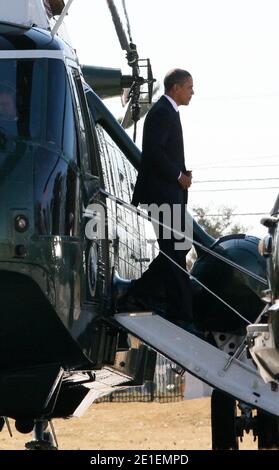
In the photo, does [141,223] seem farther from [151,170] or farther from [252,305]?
[151,170]

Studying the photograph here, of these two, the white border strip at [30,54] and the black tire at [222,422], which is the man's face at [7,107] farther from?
the black tire at [222,422]

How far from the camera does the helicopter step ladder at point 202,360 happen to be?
11391 millimetres

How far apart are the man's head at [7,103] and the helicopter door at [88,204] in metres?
0.61

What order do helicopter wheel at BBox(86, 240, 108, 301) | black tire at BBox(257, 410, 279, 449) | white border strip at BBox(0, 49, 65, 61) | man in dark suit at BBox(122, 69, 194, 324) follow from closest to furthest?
white border strip at BBox(0, 49, 65, 61) < helicopter wheel at BBox(86, 240, 108, 301) < man in dark suit at BBox(122, 69, 194, 324) < black tire at BBox(257, 410, 279, 449)

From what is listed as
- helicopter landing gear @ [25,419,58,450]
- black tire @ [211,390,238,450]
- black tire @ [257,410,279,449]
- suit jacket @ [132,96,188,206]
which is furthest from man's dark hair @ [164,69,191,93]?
black tire @ [257,410,279,449]

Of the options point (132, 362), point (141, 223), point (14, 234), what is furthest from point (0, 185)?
point (141, 223)

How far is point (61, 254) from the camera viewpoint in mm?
10391

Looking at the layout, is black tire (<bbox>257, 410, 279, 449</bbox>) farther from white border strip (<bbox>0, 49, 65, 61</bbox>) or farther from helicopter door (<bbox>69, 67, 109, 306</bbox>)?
white border strip (<bbox>0, 49, 65, 61</bbox>)

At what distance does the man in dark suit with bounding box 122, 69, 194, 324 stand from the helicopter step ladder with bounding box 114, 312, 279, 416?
304 millimetres

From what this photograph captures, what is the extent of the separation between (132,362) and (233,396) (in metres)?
2.20

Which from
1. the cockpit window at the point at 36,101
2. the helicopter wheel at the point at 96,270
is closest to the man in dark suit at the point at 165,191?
the helicopter wheel at the point at 96,270

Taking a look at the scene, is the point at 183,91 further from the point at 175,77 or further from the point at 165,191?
the point at 165,191

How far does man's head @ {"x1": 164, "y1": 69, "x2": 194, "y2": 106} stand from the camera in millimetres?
12156

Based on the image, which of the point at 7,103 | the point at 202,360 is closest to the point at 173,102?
the point at 7,103
